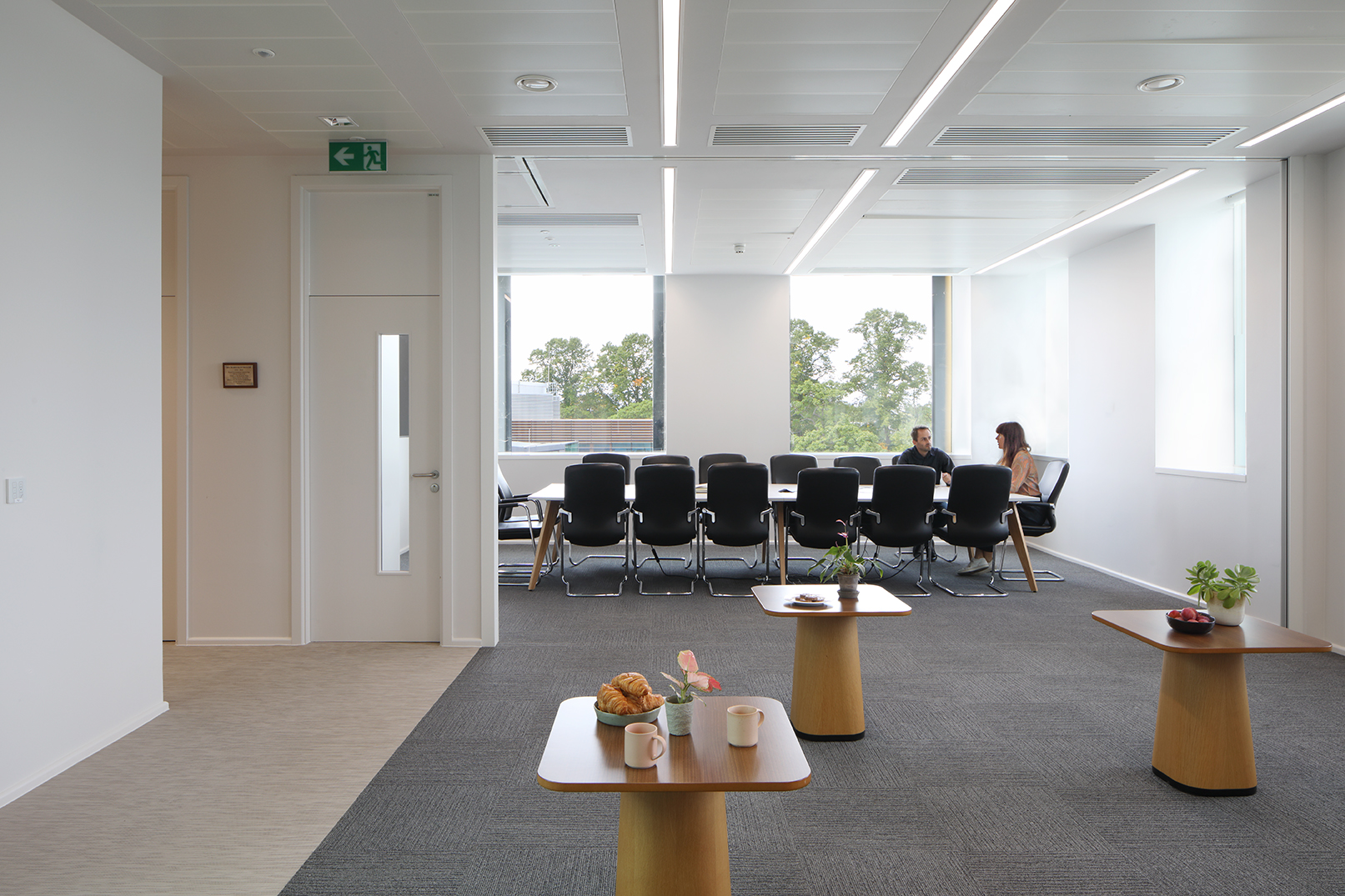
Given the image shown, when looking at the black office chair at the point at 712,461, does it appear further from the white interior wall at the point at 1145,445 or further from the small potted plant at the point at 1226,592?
the small potted plant at the point at 1226,592

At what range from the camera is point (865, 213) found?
661 centimetres

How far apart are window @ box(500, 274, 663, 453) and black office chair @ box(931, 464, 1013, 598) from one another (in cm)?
418

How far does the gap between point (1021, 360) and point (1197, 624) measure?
6.81 m

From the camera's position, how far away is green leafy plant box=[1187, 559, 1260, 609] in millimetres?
3064

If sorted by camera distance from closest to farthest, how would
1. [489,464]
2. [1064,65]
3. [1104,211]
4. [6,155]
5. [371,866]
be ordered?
1. [371,866]
2. [6,155]
3. [1064,65]
4. [489,464]
5. [1104,211]

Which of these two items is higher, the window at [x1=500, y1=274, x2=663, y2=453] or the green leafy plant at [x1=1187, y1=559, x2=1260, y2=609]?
the window at [x1=500, y1=274, x2=663, y2=453]

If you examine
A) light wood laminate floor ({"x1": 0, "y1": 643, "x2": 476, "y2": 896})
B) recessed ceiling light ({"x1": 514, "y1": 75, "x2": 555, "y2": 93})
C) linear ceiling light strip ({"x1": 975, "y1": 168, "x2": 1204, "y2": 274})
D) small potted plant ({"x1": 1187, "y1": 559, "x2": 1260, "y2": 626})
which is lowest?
light wood laminate floor ({"x1": 0, "y1": 643, "x2": 476, "y2": 896})

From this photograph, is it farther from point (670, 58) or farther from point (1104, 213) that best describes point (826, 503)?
point (670, 58)

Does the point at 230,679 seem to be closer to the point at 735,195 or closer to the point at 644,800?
the point at 644,800

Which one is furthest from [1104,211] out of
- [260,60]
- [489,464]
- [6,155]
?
[6,155]

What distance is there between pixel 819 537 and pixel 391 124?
13.6 feet

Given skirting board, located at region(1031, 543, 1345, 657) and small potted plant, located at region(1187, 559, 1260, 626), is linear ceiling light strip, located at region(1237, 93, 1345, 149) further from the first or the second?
skirting board, located at region(1031, 543, 1345, 657)

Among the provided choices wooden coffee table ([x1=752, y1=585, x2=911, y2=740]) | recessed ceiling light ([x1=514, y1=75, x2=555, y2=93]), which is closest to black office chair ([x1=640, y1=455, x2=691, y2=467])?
recessed ceiling light ([x1=514, y1=75, x2=555, y2=93])

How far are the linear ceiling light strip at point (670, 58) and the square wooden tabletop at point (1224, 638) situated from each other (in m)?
3.05
